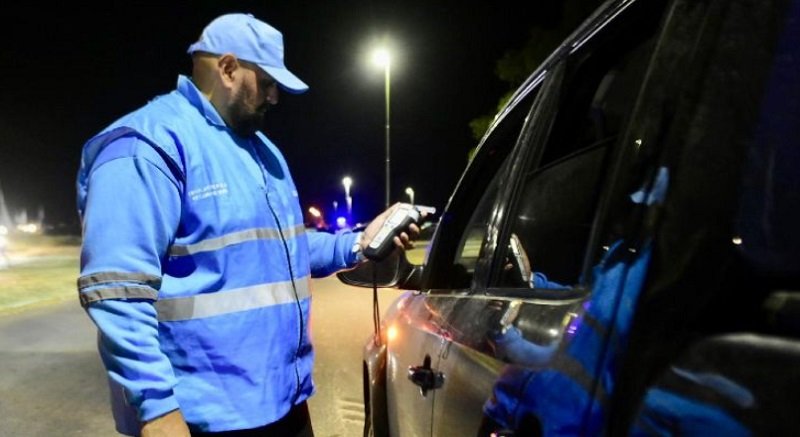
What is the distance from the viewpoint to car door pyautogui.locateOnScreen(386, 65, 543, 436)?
2.28 m

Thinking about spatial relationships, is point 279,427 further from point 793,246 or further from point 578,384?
point 793,246

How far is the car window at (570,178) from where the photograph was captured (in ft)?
5.18

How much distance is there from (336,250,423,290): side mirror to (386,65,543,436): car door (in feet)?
0.21

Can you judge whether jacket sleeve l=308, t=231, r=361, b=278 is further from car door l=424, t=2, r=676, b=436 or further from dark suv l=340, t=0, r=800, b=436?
dark suv l=340, t=0, r=800, b=436

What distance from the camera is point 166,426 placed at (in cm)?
178

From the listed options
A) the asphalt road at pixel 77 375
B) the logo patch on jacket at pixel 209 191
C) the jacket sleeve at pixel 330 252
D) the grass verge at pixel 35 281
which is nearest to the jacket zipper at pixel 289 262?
the logo patch on jacket at pixel 209 191

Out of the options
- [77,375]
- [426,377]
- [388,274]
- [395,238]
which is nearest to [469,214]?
[388,274]

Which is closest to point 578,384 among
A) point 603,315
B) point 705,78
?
point 603,315

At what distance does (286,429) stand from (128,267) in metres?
0.85

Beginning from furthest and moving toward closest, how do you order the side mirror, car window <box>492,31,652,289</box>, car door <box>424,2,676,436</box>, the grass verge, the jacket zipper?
1. the grass verge
2. the side mirror
3. the jacket zipper
4. car window <box>492,31,652,289</box>
5. car door <box>424,2,676,436</box>

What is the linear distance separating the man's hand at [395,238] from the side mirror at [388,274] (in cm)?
8

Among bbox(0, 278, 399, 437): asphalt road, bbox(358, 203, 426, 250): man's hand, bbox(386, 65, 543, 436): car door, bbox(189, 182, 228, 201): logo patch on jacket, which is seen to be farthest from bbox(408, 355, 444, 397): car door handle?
bbox(0, 278, 399, 437): asphalt road

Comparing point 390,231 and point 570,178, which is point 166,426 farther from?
point 570,178

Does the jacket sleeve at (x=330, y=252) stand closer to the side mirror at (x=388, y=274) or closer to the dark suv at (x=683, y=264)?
the side mirror at (x=388, y=274)
